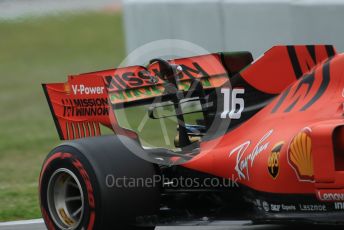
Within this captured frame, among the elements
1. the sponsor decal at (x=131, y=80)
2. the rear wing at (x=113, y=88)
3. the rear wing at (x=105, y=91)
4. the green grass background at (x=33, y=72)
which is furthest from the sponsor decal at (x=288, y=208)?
the green grass background at (x=33, y=72)

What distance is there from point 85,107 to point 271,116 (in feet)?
4.65

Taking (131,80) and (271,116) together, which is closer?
(271,116)

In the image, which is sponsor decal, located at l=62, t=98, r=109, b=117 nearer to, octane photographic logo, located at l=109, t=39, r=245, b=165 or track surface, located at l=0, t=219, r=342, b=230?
octane photographic logo, located at l=109, t=39, r=245, b=165

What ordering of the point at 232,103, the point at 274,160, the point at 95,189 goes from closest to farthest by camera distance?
the point at 274,160 → the point at 95,189 → the point at 232,103

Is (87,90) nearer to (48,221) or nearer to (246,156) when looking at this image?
(48,221)

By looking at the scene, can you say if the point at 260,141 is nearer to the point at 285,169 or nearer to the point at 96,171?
the point at 285,169

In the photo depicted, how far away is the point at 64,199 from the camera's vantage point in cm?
645

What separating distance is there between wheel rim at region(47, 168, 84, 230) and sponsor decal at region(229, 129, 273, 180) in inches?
44.0

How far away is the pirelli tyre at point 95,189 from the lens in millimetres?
6055

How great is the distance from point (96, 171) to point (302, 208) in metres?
1.35

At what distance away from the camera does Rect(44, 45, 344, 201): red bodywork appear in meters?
5.45

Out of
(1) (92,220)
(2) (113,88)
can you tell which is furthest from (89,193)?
(2) (113,88)

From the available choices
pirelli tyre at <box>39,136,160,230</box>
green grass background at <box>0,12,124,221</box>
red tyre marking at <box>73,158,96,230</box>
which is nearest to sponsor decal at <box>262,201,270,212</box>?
pirelli tyre at <box>39,136,160,230</box>

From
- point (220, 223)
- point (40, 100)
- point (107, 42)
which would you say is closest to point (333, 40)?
point (220, 223)
